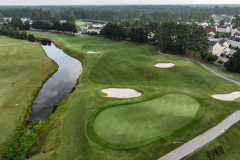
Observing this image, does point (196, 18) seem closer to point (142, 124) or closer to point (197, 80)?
point (197, 80)

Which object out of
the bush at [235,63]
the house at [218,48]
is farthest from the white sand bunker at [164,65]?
the house at [218,48]

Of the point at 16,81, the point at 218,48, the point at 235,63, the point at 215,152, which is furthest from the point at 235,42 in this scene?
the point at 16,81

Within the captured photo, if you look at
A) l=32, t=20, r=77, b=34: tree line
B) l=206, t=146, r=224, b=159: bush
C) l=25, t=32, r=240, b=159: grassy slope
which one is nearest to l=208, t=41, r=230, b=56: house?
l=25, t=32, r=240, b=159: grassy slope

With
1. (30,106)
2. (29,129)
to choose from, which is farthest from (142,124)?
(30,106)

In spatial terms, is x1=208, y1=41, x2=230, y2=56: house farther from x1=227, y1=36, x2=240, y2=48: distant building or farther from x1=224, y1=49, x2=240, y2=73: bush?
x1=224, y1=49, x2=240, y2=73: bush

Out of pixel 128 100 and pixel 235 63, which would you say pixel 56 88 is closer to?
pixel 128 100
